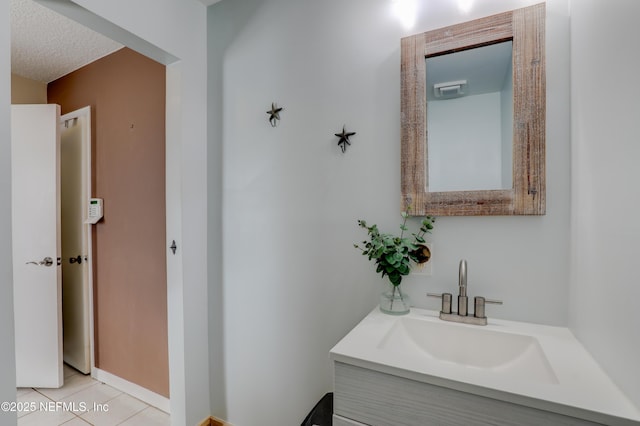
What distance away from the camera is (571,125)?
3.38 feet

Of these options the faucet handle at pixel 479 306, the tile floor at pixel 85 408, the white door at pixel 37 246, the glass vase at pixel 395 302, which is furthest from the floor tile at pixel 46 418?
the faucet handle at pixel 479 306

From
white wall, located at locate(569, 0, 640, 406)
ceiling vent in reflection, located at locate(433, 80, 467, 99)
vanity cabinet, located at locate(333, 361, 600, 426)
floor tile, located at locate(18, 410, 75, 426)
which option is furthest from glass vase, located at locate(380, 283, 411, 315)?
floor tile, located at locate(18, 410, 75, 426)

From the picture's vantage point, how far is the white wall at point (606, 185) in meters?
0.67

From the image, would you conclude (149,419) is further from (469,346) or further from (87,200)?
(469,346)

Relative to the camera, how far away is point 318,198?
1.49 meters

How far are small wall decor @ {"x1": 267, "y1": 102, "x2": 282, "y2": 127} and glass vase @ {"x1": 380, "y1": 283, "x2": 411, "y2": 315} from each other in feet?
3.29

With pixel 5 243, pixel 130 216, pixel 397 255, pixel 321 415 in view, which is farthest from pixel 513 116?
pixel 130 216

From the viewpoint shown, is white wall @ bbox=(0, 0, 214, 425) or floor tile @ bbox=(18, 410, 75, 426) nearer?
white wall @ bbox=(0, 0, 214, 425)

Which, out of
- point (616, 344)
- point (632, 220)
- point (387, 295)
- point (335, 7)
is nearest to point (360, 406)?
point (387, 295)

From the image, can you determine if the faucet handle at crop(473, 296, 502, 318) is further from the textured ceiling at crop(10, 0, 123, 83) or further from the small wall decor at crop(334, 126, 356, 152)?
the textured ceiling at crop(10, 0, 123, 83)

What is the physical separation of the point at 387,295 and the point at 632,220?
A: 30.0 inches

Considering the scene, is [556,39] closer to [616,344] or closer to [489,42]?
[489,42]

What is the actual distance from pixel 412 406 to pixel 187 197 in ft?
4.64

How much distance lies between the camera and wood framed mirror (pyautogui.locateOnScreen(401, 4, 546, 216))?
3.48 ft
